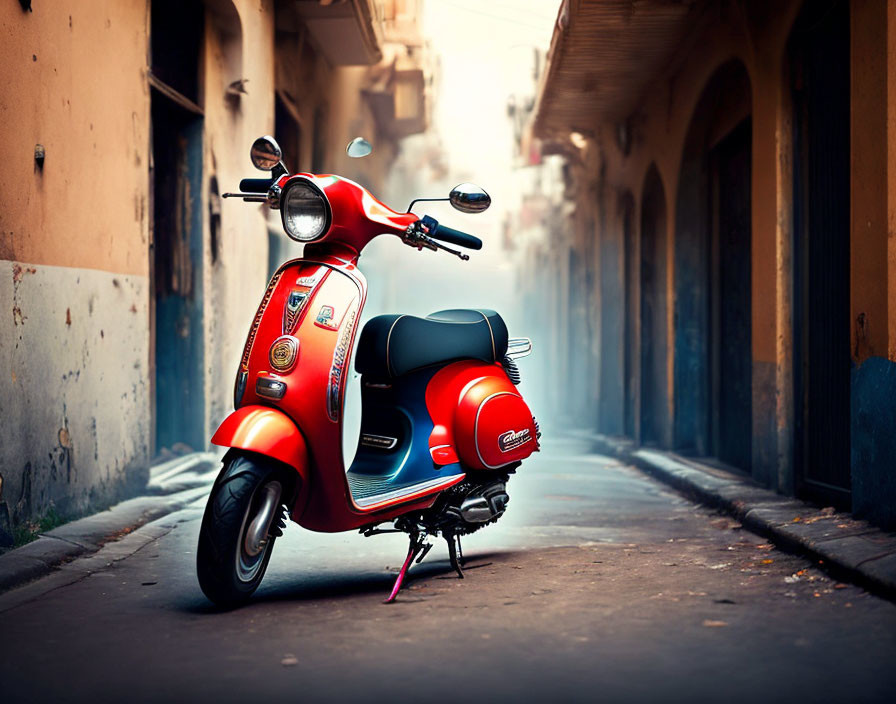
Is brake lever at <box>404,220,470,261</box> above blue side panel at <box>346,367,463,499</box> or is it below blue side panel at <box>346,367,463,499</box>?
above

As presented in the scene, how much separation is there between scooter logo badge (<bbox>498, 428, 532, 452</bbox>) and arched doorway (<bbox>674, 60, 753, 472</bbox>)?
4.45m

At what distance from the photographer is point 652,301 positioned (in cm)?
1285

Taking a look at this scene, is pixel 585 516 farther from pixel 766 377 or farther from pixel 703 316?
pixel 703 316

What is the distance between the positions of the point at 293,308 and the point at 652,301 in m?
9.27

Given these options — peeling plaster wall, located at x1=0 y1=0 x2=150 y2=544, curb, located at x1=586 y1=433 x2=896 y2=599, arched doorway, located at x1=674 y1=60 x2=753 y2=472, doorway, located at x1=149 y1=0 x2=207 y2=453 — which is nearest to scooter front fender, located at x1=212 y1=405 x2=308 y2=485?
peeling plaster wall, located at x1=0 y1=0 x2=150 y2=544

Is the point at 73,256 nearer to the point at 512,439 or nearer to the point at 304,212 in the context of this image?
the point at 304,212

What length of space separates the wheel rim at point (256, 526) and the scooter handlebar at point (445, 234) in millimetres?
1318

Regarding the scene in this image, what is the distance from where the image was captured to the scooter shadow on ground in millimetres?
4133

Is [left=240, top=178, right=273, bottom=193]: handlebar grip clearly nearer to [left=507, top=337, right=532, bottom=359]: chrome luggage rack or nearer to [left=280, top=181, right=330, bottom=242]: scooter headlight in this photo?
[left=280, top=181, right=330, bottom=242]: scooter headlight

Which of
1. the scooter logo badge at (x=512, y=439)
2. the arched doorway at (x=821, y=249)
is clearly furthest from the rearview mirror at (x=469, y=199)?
the arched doorway at (x=821, y=249)

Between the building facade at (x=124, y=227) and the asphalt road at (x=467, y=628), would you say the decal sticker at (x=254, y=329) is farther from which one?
the building facade at (x=124, y=227)

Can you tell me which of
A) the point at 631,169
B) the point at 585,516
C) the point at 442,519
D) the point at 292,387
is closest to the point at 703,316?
the point at 631,169

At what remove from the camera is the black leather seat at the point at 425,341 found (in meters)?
4.65

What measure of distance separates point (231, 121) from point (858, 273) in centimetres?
607
